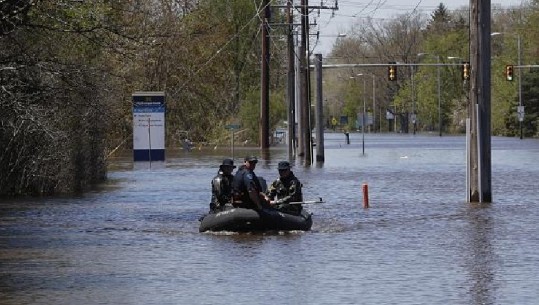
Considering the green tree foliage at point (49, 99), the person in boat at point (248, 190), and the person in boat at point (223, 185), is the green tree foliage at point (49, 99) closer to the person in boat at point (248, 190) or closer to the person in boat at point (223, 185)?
the person in boat at point (223, 185)

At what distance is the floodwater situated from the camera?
59.4 feet

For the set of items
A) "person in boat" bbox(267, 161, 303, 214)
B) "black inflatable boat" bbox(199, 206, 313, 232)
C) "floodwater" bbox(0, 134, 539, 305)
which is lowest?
"floodwater" bbox(0, 134, 539, 305)

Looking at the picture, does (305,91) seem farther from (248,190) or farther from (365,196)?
(248,190)

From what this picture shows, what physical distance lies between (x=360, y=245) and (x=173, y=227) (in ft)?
17.7

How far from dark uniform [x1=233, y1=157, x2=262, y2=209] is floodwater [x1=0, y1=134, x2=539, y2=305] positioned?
0.62 metres

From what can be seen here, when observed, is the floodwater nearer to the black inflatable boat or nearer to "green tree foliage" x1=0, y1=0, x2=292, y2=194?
the black inflatable boat

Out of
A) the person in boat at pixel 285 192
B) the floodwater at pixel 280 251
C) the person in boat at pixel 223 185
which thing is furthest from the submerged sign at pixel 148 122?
the person in boat at pixel 223 185

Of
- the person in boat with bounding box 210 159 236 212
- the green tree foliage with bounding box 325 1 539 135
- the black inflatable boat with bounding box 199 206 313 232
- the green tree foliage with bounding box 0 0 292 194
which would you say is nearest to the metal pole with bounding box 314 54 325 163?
the green tree foliage with bounding box 0 0 292 194

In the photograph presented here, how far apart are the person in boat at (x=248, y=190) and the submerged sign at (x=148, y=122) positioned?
28.2m

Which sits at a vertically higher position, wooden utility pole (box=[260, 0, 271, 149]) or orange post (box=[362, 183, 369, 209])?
wooden utility pole (box=[260, 0, 271, 149])

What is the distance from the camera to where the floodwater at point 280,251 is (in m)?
18.1

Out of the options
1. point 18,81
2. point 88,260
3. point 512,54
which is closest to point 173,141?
point 512,54

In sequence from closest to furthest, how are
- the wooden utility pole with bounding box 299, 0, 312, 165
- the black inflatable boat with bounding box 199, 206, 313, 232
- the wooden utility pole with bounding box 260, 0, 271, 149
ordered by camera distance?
1. the black inflatable boat with bounding box 199, 206, 313, 232
2. the wooden utility pole with bounding box 299, 0, 312, 165
3. the wooden utility pole with bounding box 260, 0, 271, 149

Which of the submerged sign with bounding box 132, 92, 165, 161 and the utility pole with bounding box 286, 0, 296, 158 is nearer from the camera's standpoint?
the submerged sign with bounding box 132, 92, 165, 161
